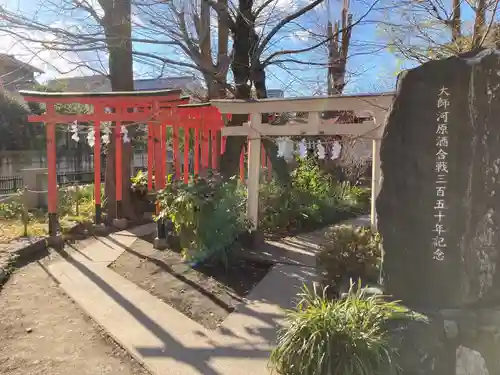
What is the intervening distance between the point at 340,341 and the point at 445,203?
58.4 inches

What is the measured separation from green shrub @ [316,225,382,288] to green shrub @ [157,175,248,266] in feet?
5.59

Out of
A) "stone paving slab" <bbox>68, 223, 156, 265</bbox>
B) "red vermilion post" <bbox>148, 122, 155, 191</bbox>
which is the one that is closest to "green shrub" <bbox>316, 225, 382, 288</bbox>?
"stone paving slab" <bbox>68, 223, 156, 265</bbox>

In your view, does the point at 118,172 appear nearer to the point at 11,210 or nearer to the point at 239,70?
the point at 11,210

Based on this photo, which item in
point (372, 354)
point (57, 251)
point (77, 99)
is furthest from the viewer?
point (77, 99)

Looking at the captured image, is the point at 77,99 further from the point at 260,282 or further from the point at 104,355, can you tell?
the point at 104,355

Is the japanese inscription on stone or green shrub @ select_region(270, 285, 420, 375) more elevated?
the japanese inscription on stone

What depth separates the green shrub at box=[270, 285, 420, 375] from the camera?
10.2 ft

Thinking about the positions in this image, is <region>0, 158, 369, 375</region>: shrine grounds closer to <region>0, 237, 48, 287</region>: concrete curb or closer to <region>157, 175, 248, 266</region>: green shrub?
<region>0, 237, 48, 287</region>: concrete curb

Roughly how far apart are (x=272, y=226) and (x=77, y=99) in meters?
4.93

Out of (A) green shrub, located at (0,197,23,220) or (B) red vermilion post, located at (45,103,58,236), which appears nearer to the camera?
(B) red vermilion post, located at (45,103,58,236)

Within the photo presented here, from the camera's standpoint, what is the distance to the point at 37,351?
4117 millimetres

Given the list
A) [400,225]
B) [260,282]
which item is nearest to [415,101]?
[400,225]

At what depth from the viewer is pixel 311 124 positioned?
7273 millimetres

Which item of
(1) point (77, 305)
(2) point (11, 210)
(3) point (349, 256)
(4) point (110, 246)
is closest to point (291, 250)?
(3) point (349, 256)
